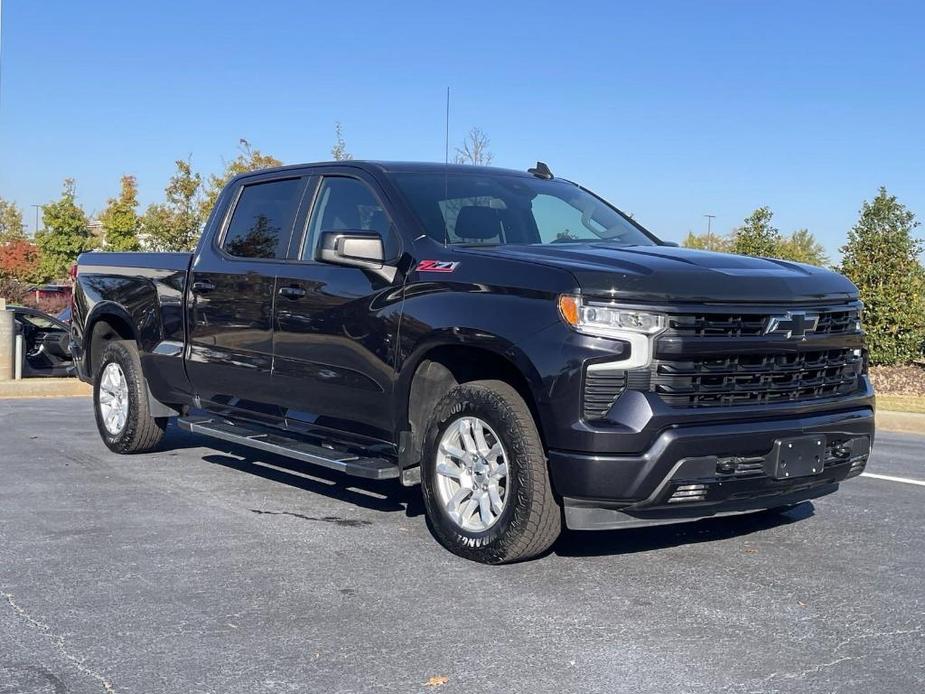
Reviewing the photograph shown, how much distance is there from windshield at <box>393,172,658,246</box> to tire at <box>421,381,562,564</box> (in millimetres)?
1050

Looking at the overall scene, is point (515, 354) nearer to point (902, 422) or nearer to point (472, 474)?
point (472, 474)

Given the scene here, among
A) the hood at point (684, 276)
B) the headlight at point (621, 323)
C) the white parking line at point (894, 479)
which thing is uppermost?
the hood at point (684, 276)

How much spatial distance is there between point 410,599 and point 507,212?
2595 mm

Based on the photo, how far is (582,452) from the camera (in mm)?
4715

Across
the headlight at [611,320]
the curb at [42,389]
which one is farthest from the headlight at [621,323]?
the curb at [42,389]

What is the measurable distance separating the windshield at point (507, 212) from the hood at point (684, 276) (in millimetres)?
454

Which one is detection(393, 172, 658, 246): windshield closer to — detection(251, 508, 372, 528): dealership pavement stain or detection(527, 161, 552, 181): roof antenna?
detection(527, 161, 552, 181): roof antenna

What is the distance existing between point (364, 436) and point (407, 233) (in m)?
1.14

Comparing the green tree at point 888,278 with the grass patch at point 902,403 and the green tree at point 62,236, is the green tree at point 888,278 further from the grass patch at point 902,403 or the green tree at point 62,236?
the green tree at point 62,236

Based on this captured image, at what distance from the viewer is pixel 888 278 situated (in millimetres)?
17953

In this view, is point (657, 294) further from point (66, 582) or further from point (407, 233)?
point (66, 582)

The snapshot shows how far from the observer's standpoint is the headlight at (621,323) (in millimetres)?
4695

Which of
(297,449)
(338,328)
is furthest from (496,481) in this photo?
(297,449)

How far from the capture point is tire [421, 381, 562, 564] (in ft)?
16.2
